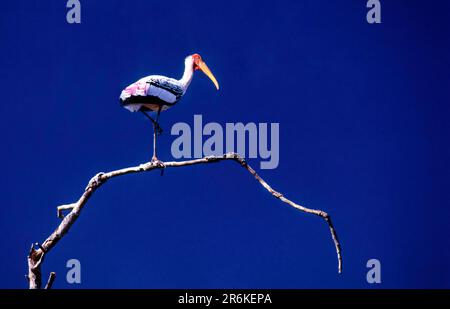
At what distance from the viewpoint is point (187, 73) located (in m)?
3.09

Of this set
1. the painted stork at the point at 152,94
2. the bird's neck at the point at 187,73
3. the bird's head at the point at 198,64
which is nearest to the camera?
the painted stork at the point at 152,94

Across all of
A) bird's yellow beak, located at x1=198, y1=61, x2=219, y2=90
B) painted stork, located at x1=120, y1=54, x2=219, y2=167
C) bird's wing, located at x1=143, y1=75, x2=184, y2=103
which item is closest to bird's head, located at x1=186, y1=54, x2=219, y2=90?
bird's yellow beak, located at x1=198, y1=61, x2=219, y2=90

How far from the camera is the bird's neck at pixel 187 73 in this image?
304cm

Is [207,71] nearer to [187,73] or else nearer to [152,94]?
[187,73]

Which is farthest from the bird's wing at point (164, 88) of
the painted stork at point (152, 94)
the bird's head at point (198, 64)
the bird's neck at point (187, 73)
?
the bird's head at point (198, 64)

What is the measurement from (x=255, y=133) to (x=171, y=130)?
0.45m

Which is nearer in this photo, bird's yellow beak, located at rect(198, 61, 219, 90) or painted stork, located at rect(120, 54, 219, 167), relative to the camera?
painted stork, located at rect(120, 54, 219, 167)

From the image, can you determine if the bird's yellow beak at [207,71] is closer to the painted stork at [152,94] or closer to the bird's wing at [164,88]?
the painted stork at [152,94]

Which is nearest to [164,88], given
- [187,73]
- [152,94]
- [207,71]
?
[152,94]

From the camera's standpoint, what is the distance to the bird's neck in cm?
304

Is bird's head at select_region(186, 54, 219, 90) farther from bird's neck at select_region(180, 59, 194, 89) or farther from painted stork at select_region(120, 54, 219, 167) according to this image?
painted stork at select_region(120, 54, 219, 167)
